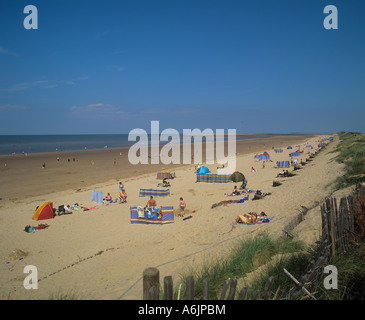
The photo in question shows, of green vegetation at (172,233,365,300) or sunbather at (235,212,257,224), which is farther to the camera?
sunbather at (235,212,257,224)

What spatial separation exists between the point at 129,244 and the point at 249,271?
532 centimetres

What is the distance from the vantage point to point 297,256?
4.79 m

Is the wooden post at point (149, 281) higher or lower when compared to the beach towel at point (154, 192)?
higher

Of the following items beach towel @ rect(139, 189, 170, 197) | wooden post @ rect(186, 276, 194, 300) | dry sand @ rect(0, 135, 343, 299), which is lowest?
dry sand @ rect(0, 135, 343, 299)

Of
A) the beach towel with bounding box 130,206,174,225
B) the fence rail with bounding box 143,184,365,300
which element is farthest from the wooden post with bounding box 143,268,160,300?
the beach towel with bounding box 130,206,174,225

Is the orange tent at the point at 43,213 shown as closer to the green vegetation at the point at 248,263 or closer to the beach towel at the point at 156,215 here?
the beach towel at the point at 156,215

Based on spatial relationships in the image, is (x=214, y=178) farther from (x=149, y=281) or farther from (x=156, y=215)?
(x=149, y=281)

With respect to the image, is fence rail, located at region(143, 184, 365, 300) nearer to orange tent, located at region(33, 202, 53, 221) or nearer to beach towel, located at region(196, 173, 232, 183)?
orange tent, located at region(33, 202, 53, 221)

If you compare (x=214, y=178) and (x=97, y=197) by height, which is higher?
(x=214, y=178)

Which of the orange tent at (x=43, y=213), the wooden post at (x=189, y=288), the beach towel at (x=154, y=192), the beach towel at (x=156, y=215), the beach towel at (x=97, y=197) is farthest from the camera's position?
the beach towel at (x=154, y=192)

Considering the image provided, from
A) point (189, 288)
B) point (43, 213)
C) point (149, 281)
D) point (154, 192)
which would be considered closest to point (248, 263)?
point (189, 288)

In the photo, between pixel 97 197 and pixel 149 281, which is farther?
pixel 97 197

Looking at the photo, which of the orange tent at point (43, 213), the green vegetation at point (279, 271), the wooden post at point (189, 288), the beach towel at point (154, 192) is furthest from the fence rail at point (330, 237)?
the beach towel at point (154, 192)
